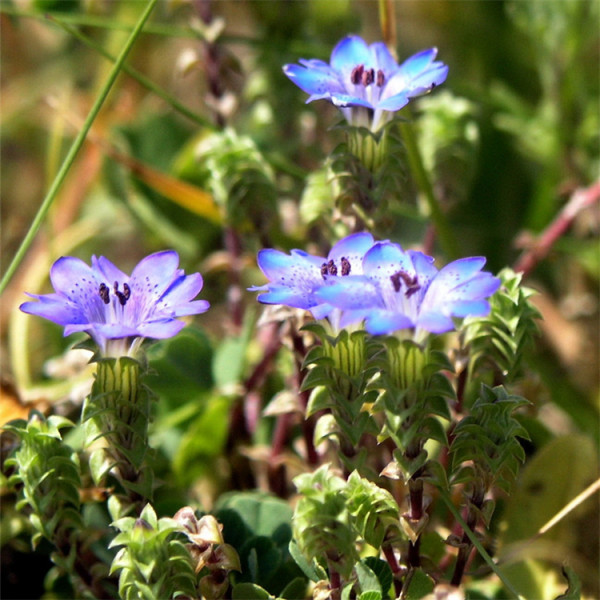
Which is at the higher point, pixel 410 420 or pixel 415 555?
pixel 410 420

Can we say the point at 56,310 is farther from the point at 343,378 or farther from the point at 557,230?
the point at 557,230

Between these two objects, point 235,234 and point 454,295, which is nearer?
point 454,295

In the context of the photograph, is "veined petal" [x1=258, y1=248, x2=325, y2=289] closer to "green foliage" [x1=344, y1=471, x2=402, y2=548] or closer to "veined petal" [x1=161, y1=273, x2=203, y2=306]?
"veined petal" [x1=161, y1=273, x2=203, y2=306]

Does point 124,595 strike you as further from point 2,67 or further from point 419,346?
point 2,67

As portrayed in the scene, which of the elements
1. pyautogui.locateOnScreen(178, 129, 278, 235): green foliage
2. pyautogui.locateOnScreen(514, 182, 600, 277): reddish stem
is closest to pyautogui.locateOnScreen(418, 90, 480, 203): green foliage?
pyautogui.locateOnScreen(514, 182, 600, 277): reddish stem

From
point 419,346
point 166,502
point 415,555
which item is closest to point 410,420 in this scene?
point 419,346

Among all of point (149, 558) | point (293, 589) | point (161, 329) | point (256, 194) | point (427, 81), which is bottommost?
point (293, 589)

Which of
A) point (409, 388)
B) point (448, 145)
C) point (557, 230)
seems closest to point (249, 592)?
point (409, 388)
